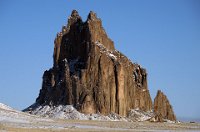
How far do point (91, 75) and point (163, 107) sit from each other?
117 feet

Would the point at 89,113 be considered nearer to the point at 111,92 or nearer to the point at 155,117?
the point at 111,92

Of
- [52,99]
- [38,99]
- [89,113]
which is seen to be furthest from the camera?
[38,99]

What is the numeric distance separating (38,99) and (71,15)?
34.0 m

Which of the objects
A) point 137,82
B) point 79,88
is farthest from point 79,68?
point 137,82

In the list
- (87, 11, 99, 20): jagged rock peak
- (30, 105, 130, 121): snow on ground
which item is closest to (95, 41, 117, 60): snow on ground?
(87, 11, 99, 20): jagged rock peak

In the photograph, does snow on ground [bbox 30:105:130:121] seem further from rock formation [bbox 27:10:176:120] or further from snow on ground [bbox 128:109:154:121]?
snow on ground [bbox 128:109:154:121]

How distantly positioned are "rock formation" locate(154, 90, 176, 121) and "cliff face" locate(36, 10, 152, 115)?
348cm

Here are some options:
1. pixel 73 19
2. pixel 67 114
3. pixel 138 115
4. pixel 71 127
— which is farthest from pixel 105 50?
pixel 71 127

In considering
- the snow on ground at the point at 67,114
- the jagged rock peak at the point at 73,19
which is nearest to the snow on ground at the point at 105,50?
the jagged rock peak at the point at 73,19

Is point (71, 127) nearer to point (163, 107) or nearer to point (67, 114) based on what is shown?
point (67, 114)

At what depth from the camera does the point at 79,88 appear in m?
153

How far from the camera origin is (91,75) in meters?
155

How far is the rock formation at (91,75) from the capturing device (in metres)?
152

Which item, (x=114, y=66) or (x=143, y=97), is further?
(x=143, y=97)
